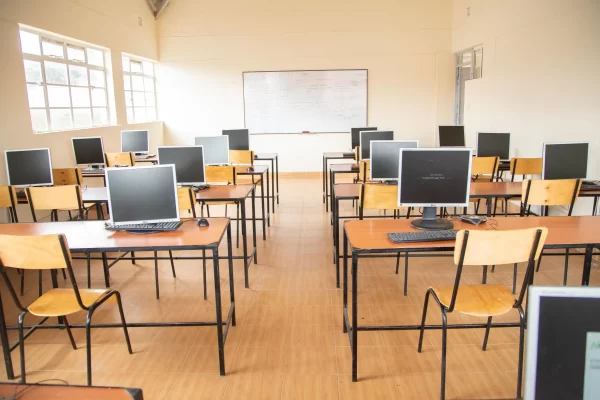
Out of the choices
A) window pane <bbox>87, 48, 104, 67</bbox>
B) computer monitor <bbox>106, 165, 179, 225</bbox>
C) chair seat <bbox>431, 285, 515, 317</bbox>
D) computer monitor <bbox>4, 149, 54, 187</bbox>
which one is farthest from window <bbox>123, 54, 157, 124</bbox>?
chair seat <bbox>431, 285, 515, 317</bbox>

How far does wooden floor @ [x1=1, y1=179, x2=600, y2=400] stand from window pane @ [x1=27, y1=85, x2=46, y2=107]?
2643 millimetres

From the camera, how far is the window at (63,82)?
5.65 metres

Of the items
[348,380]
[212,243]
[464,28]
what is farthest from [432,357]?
[464,28]

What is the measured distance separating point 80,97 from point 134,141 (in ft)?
3.27

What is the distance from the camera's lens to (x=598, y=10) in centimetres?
435

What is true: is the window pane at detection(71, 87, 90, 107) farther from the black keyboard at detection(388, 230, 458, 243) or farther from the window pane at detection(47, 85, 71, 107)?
the black keyboard at detection(388, 230, 458, 243)

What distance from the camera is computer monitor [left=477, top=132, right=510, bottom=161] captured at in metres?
5.89

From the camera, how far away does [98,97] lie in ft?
23.7

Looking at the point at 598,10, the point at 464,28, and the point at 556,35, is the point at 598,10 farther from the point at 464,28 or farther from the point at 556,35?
the point at 464,28

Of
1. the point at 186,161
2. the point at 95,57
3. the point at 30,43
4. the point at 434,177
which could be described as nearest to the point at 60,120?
the point at 30,43

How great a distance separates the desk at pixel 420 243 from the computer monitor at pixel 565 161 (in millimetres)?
1363

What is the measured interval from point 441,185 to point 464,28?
6.63m

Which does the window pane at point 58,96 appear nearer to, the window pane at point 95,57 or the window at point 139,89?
the window pane at point 95,57

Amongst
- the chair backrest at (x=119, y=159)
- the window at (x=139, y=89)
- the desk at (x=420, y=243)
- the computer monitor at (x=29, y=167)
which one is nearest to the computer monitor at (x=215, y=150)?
the chair backrest at (x=119, y=159)
